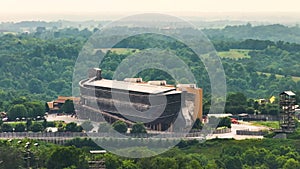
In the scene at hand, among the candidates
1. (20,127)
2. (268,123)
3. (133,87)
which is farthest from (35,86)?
(268,123)

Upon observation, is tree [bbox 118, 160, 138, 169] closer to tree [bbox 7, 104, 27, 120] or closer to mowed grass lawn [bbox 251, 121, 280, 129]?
mowed grass lawn [bbox 251, 121, 280, 129]

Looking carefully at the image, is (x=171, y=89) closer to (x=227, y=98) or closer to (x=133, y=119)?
(x=133, y=119)

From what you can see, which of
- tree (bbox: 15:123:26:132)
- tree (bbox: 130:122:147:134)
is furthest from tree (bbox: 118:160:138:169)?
tree (bbox: 15:123:26:132)

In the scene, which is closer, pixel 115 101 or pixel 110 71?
pixel 115 101

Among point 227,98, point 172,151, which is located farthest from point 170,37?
point 172,151

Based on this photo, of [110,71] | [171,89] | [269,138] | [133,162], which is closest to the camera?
[133,162]

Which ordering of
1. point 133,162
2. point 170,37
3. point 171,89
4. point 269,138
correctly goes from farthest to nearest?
point 170,37 → point 171,89 → point 269,138 → point 133,162

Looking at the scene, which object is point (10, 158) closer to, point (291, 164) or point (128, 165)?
point (128, 165)
